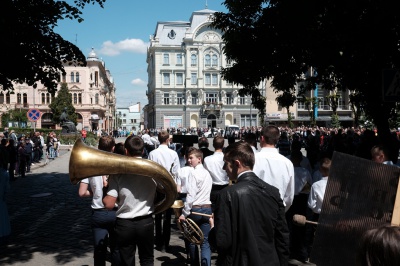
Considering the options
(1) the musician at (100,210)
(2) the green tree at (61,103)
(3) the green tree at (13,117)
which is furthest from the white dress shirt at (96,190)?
(3) the green tree at (13,117)

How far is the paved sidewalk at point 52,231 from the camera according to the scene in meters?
6.46

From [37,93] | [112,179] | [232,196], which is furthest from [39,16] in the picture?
[37,93]

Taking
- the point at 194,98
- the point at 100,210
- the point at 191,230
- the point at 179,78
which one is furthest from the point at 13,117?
the point at 191,230

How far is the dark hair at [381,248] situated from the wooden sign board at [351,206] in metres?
0.61

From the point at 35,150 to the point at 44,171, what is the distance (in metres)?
3.80

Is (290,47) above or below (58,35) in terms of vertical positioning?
below

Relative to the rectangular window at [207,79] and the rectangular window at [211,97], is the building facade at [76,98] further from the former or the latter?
the rectangular window at [211,97]

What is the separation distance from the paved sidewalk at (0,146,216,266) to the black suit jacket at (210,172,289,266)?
10.3 feet

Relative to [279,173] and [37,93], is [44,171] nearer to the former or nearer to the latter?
[279,173]

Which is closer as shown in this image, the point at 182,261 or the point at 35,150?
the point at 182,261

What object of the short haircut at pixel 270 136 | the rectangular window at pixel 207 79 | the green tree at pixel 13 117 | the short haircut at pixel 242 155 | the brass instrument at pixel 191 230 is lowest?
the brass instrument at pixel 191 230

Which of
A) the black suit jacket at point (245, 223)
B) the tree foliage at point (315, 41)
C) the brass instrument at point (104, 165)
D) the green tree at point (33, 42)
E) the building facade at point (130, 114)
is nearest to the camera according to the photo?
the black suit jacket at point (245, 223)

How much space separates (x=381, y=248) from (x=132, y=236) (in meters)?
3.02

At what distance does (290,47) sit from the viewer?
10.3 metres
